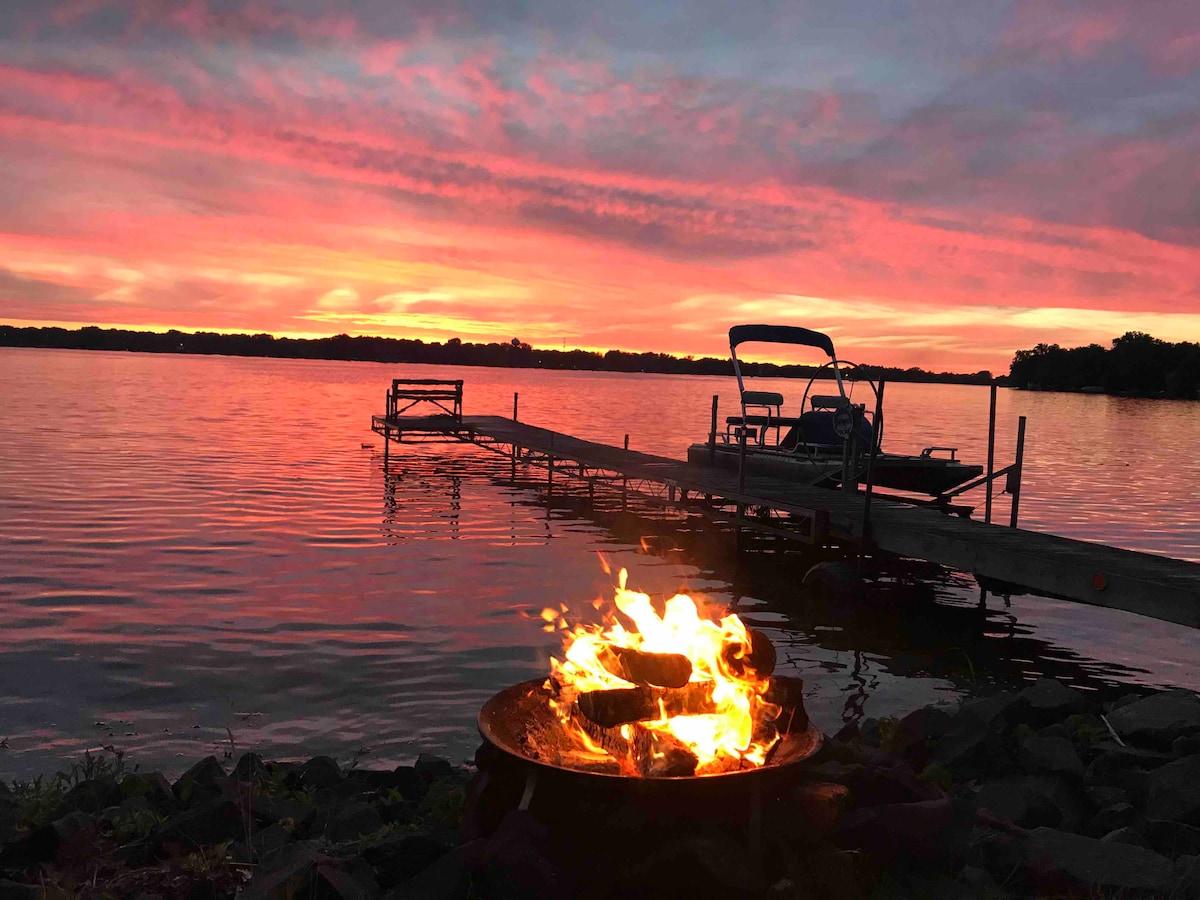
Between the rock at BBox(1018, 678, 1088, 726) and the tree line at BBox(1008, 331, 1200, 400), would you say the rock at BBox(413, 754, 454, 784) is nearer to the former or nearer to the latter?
the rock at BBox(1018, 678, 1088, 726)

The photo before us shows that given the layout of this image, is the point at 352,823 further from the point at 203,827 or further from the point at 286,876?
the point at 286,876

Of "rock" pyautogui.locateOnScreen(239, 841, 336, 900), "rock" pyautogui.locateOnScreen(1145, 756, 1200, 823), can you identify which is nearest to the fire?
"rock" pyautogui.locateOnScreen(239, 841, 336, 900)

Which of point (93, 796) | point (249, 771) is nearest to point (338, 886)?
point (249, 771)

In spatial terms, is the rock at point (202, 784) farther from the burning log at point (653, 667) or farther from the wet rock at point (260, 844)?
the burning log at point (653, 667)

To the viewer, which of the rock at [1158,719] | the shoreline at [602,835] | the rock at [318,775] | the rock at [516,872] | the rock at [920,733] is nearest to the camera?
the rock at [516,872]

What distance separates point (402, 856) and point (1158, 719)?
6316 millimetres

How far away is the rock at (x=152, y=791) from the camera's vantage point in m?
6.13

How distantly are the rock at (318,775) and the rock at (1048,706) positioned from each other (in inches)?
221

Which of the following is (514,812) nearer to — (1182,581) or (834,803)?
(834,803)

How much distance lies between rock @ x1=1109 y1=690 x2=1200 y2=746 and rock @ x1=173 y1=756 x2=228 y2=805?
22.7 ft

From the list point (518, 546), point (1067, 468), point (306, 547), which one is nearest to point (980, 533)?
point (518, 546)

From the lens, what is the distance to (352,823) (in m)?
5.60

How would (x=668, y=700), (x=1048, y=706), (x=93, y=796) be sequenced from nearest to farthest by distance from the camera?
(x=668, y=700)
(x=93, y=796)
(x=1048, y=706)

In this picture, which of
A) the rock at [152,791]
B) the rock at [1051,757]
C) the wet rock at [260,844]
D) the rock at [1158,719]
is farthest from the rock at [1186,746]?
the rock at [152,791]
